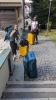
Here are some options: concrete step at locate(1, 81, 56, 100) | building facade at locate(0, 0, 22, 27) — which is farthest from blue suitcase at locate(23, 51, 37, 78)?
building facade at locate(0, 0, 22, 27)

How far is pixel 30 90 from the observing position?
10.7m

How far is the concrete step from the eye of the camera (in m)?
10.1

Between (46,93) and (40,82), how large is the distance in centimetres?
143

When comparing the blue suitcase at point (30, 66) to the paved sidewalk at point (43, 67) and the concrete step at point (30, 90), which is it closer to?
the paved sidewalk at point (43, 67)

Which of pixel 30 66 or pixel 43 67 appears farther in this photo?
pixel 43 67

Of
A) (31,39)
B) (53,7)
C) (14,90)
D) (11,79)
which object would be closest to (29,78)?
(11,79)

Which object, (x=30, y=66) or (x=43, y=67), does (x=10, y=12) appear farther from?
(x=30, y=66)

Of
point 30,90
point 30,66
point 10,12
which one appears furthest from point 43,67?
point 10,12

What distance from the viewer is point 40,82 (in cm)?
1180

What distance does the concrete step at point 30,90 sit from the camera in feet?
33.2

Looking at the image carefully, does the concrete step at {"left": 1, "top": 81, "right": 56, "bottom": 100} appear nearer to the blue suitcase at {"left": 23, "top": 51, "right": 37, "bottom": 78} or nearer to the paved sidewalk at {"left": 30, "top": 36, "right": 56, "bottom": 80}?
the blue suitcase at {"left": 23, "top": 51, "right": 37, "bottom": 78}

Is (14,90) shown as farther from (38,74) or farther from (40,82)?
(38,74)

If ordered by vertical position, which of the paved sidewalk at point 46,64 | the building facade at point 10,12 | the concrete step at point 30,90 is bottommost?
the building facade at point 10,12

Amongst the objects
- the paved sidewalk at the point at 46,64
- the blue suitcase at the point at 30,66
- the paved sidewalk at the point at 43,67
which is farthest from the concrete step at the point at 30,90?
the paved sidewalk at the point at 46,64
